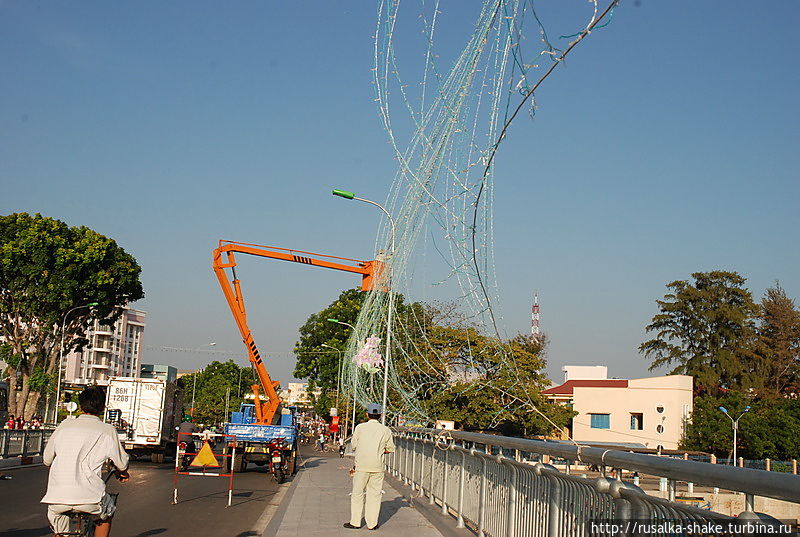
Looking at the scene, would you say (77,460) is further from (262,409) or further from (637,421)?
Result: (637,421)

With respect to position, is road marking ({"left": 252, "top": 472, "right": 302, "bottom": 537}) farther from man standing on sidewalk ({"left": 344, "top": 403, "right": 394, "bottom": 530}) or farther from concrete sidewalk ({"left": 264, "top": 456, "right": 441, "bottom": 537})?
man standing on sidewalk ({"left": 344, "top": 403, "right": 394, "bottom": 530})

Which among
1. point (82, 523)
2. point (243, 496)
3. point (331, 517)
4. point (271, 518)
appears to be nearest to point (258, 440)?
point (243, 496)

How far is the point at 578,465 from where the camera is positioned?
645 cm

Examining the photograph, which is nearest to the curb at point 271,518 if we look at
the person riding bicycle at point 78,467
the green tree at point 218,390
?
the person riding bicycle at point 78,467

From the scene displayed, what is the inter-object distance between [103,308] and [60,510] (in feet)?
138

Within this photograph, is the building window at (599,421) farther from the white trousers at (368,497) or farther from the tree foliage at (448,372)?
the white trousers at (368,497)

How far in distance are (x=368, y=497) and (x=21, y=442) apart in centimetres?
2146

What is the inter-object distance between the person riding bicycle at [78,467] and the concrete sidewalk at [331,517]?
403cm

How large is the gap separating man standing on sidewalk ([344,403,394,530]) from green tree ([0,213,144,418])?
120ft

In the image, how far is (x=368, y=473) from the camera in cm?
1143

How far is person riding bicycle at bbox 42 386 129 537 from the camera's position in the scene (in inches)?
273

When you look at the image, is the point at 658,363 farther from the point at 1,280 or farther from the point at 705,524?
the point at 705,524

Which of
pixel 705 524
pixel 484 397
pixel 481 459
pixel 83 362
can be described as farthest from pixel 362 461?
pixel 83 362

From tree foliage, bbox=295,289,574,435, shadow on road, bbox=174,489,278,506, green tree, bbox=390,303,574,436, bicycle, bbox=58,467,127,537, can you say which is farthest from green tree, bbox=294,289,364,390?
bicycle, bbox=58,467,127,537
